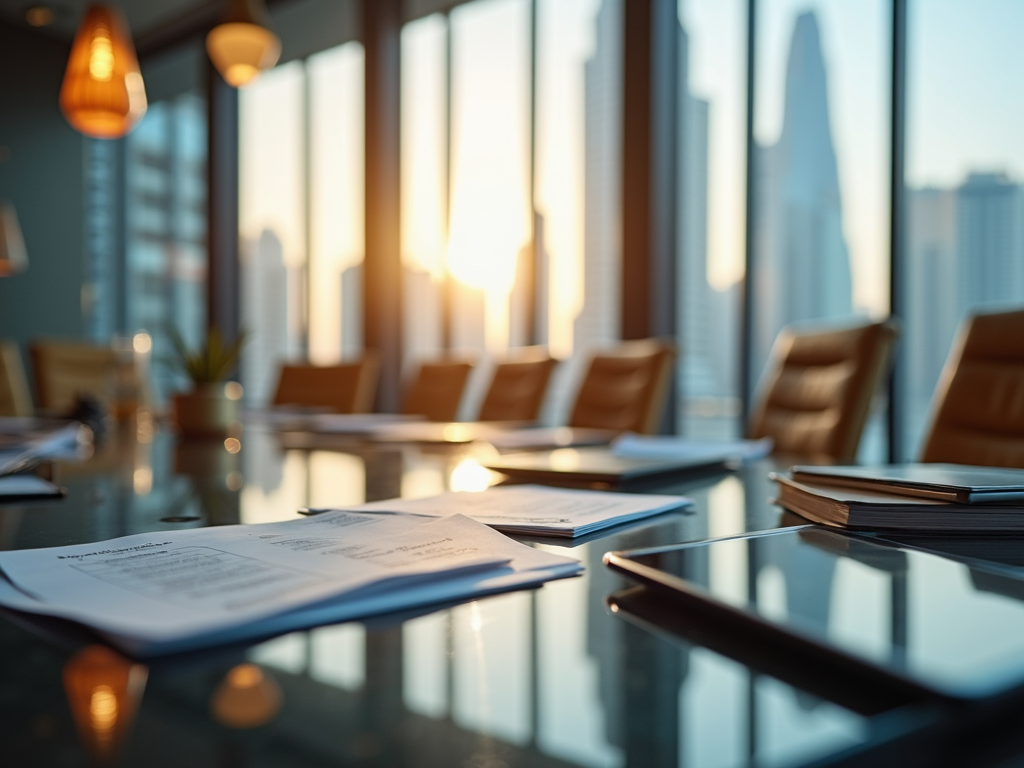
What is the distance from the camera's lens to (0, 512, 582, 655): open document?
40cm

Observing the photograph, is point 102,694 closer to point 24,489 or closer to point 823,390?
point 24,489

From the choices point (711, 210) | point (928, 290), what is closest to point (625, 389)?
point (928, 290)

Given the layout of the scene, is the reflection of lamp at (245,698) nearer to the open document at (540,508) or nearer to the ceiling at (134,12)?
the open document at (540,508)

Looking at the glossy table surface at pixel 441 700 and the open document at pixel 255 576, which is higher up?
the open document at pixel 255 576

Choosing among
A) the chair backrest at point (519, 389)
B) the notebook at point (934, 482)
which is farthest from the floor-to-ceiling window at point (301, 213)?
the notebook at point (934, 482)

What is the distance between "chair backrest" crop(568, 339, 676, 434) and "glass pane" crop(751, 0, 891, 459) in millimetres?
1567

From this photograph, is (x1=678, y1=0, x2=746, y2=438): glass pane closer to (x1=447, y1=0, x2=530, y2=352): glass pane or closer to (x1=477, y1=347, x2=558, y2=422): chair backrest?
(x1=447, y1=0, x2=530, y2=352): glass pane

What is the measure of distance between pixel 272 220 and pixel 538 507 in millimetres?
6519

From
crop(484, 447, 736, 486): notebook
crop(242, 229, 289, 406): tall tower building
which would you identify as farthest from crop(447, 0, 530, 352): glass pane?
crop(484, 447, 736, 486): notebook

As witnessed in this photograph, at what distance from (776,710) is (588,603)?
18 cm

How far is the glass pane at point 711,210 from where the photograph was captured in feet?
13.5

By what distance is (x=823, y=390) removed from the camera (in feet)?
6.51

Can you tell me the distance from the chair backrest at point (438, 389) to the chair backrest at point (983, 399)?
1960 millimetres

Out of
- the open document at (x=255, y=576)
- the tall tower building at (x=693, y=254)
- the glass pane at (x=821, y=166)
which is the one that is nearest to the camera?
the open document at (x=255, y=576)
